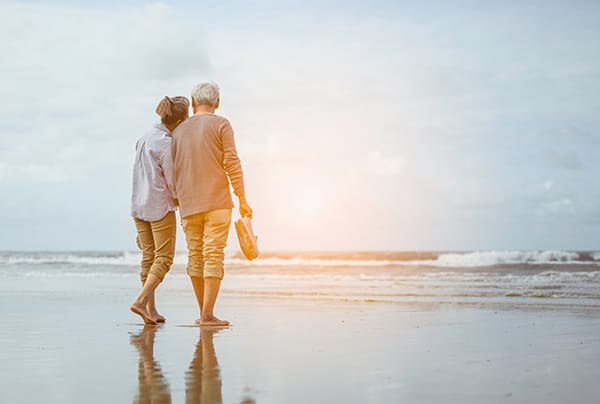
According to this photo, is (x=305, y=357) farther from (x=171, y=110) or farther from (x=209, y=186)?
(x=171, y=110)

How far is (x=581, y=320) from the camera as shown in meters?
6.21

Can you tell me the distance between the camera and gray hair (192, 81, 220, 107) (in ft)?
19.9

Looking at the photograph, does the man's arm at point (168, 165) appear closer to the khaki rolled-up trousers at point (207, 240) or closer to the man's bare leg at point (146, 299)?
the khaki rolled-up trousers at point (207, 240)

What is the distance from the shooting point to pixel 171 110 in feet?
20.2

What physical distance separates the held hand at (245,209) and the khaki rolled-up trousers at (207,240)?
0.10 metres

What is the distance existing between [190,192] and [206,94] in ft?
2.73

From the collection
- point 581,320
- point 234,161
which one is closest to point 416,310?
point 581,320

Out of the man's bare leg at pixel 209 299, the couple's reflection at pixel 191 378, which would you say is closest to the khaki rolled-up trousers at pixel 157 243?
the man's bare leg at pixel 209 299

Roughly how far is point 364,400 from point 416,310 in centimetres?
456

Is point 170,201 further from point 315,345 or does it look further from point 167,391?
point 167,391

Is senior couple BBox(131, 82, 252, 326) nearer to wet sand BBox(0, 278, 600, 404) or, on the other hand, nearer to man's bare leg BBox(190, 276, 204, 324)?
man's bare leg BBox(190, 276, 204, 324)

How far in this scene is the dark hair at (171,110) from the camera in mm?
6137

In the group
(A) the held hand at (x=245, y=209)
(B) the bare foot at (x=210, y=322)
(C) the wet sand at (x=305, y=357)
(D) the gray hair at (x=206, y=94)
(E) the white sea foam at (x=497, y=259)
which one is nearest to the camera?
(C) the wet sand at (x=305, y=357)

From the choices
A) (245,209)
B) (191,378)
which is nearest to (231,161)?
(245,209)
